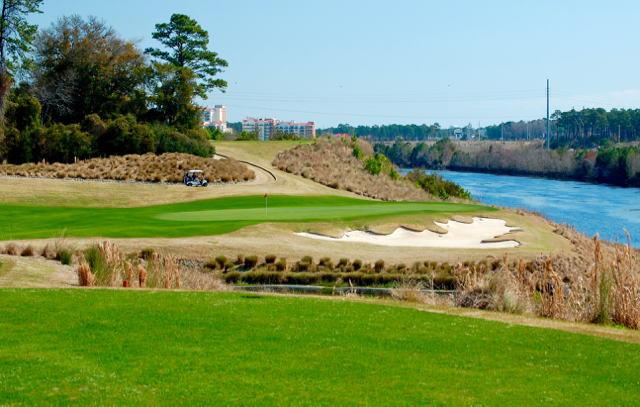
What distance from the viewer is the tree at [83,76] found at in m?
58.0

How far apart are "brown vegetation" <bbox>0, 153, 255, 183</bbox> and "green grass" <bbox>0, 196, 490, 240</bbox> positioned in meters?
8.94

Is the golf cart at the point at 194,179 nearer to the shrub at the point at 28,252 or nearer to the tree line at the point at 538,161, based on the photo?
the shrub at the point at 28,252

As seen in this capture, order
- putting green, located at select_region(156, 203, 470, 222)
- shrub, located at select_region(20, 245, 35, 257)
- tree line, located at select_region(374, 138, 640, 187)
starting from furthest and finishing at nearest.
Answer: tree line, located at select_region(374, 138, 640, 187) → putting green, located at select_region(156, 203, 470, 222) → shrub, located at select_region(20, 245, 35, 257)

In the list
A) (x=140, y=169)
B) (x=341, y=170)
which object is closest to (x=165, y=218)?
(x=140, y=169)

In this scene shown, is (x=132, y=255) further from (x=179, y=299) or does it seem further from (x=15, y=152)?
(x=15, y=152)

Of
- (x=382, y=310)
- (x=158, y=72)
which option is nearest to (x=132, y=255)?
(x=382, y=310)

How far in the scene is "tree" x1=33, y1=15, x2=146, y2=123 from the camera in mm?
57969

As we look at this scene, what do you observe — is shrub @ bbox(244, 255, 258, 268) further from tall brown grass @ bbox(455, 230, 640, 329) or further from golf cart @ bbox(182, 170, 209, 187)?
golf cart @ bbox(182, 170, 209, 187)

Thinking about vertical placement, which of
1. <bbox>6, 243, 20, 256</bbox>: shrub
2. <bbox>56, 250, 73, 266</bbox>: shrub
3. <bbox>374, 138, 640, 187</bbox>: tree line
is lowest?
<bbox>56, 250, 73, 266</bbox>: shrub

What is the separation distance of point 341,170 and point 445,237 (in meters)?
33.3

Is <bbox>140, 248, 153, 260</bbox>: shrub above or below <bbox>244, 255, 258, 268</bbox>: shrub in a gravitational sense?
above

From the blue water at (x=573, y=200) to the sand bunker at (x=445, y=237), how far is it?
18.4m

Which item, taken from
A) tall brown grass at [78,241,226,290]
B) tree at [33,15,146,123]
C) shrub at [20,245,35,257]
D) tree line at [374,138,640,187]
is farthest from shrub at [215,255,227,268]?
tree line at [374,138,640,187]

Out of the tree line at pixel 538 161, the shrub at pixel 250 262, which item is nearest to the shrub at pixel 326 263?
the shrub at pixel 250 262
